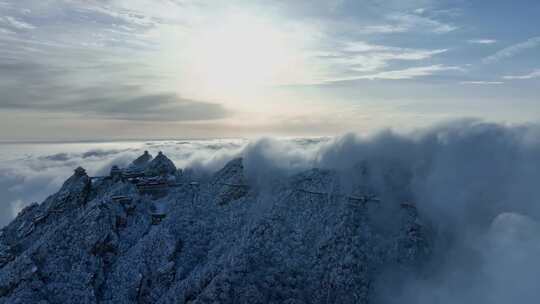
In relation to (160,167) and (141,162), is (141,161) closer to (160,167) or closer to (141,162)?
(141,162)

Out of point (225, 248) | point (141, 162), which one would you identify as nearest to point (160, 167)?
point (141, 162)

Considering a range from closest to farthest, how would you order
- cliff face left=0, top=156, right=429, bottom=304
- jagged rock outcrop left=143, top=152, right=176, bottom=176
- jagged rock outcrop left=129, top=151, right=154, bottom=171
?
cliff face left=0, top=156, right=429, bottom=304, jagged rock outcrop left=143, top=152, right=176, bottom=176, jagged rock outcrop left=129, top=151, right=154, bottom=171

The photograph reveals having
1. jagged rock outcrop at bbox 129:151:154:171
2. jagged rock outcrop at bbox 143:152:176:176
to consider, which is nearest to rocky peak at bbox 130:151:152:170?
jagged rock outcrop at bbox 129:151:154:171

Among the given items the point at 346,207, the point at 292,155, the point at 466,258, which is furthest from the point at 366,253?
the point at 292,155

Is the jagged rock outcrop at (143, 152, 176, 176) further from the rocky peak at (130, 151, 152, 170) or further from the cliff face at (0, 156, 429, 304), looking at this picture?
the cliff face at (0, 156, 429, 304)

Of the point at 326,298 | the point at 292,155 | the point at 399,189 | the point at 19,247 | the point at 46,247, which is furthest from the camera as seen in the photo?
the point at 292,155

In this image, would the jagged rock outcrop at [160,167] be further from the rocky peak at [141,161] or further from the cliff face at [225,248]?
the cliff face at [225,248]

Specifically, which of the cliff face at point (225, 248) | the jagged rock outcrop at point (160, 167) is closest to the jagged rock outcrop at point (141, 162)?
the jagged rock outcrop at point (160, 167)

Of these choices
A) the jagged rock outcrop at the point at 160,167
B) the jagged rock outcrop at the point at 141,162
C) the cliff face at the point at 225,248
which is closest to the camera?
the cliff face at the point at 225,248

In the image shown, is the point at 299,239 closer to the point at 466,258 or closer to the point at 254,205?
the point at 254,205
